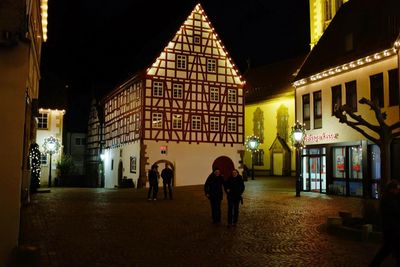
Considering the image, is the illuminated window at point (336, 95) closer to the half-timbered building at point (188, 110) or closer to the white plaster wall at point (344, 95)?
the white plaster wall at point (344, 95)

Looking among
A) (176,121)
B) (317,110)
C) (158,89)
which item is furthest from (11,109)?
(176,121)

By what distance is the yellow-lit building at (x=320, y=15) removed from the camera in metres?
39.2

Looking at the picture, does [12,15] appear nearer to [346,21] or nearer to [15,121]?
[15,121]

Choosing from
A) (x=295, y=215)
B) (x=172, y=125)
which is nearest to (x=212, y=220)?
(x=295, y=215)

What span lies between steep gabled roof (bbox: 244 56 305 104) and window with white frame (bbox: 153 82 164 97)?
1933 centimetres

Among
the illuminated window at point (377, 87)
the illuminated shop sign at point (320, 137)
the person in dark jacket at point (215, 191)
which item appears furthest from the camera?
the illuminated shop sign at point (320, 137)

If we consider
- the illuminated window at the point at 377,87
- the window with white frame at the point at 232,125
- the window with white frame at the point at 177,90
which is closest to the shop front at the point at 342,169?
the illuminated window at the point at 377,87

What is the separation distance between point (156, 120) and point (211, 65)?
688 cm

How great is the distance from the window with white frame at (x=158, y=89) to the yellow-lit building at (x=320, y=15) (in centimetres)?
1297

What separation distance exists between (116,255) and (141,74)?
100 ft

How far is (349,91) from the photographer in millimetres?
27906

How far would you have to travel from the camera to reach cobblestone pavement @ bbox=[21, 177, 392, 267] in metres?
10.2

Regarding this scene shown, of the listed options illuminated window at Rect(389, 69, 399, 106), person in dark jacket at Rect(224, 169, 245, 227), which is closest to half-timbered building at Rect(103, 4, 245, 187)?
illuminated window at Rect(389, 69, 399, 106)

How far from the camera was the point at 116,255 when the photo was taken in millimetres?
10523
